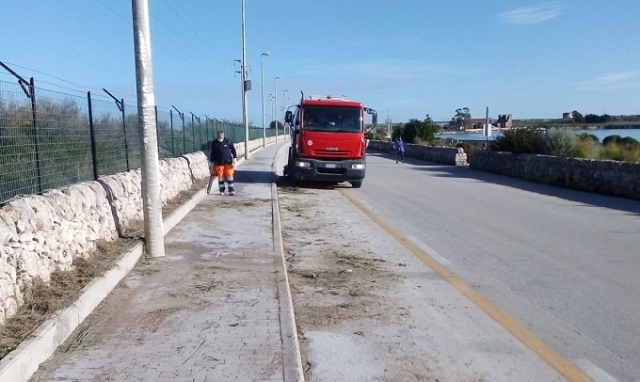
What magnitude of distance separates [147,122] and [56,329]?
12.4 feet

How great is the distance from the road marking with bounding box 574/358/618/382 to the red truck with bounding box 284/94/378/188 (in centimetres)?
1401

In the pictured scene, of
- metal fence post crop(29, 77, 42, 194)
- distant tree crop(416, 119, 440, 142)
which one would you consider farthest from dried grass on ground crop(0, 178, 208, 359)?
distant tree crop(416, 119, 440, 142)

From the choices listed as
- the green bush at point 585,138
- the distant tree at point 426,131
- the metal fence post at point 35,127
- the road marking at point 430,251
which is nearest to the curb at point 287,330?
the road marking at point 430,251

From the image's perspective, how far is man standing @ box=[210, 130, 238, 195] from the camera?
16281mm

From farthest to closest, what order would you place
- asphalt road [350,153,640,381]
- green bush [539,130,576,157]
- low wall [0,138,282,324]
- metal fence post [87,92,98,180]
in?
green bush [539,130,576,157], metal fence post [87,92,98,180], asphalt road [350,153,640,381], low wall [0,138,282,324]

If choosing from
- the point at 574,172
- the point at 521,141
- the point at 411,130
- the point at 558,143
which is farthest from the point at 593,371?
the point at 411,130

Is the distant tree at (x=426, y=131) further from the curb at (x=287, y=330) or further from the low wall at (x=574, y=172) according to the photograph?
the curb at (x=287, y=330)

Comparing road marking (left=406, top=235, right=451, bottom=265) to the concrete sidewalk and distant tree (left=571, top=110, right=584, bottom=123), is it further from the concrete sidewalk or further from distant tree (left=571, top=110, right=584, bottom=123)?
distant tree (left=571, top=110, right=584, bottom=123)

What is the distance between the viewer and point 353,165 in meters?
18.8

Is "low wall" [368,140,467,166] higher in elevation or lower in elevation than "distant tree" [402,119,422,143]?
lower

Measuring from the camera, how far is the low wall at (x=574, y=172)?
17297 millimetres

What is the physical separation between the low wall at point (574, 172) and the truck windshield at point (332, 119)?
24.1 ft

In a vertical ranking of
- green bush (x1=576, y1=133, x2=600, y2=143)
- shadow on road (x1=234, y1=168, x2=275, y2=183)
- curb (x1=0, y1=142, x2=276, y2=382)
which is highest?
green bush (x1=576, y1=133, x2=600, y2=143)

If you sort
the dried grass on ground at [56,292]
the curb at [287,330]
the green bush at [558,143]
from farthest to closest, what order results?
the green bush at [558,143] < the dried grass on ground at [56,292] < the curb at [287,330]
